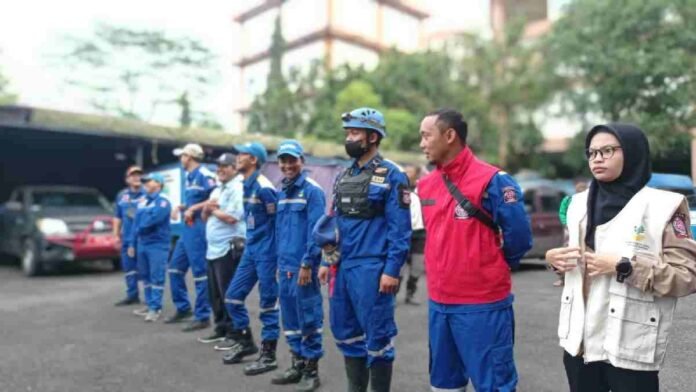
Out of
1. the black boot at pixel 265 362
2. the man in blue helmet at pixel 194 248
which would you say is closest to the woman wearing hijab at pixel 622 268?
the black boot at pixel 265 362

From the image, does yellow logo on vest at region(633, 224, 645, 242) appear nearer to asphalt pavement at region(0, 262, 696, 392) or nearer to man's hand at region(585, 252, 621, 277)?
man's hand at region(585, 252, 621, 277)

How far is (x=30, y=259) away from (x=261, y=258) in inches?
324

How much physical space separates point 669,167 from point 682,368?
24895 mm

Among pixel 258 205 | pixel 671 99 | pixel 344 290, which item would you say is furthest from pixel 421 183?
pixel 671 99

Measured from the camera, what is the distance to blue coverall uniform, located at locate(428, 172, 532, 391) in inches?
105

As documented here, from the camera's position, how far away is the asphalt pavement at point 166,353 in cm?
422

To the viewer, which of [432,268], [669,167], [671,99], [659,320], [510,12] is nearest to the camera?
[659,320]

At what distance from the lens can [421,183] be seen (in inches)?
120

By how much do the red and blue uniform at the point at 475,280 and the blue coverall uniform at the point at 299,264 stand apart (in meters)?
1.47

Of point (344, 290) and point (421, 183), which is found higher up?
point (421, 183)

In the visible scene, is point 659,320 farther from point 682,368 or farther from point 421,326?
point 421,326

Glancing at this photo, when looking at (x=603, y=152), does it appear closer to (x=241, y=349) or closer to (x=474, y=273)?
(x=474, y=273)

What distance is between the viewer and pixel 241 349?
5.02 metres

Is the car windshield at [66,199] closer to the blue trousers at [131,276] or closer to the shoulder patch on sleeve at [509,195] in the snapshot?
the blue trousers at [131,276]
